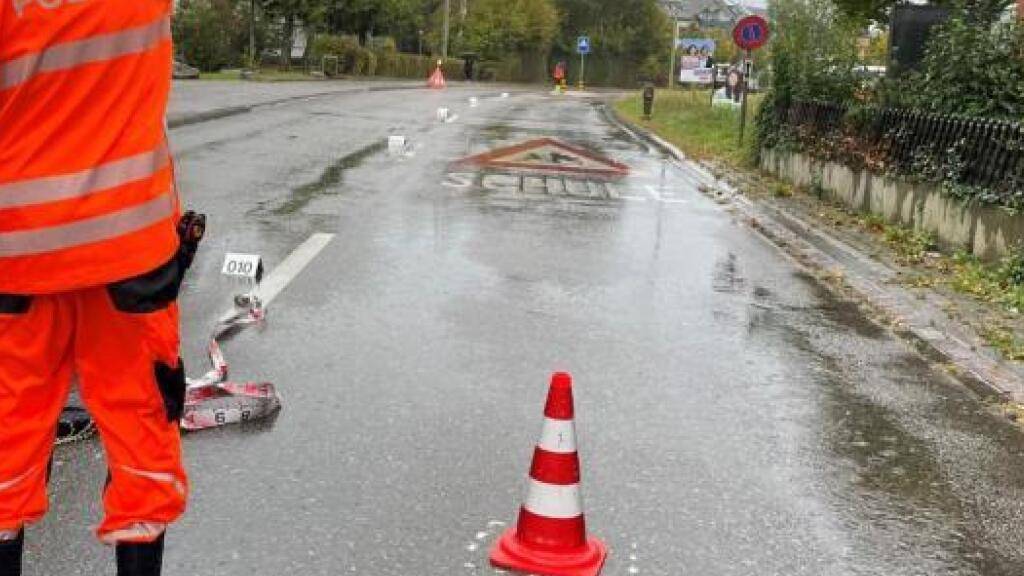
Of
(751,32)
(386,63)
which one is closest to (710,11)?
(386,63)

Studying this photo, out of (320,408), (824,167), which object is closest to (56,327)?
(320,408)

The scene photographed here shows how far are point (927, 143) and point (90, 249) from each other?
10.2 m

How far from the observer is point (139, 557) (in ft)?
8.91

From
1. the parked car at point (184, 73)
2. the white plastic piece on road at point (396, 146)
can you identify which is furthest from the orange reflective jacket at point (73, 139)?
the parked car at point (184, 73)

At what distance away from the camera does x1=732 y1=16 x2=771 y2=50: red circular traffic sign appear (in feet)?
71.3

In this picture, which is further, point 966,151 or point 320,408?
point 966,151

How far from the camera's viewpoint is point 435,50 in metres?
81.8

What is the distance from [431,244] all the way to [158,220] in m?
6.98

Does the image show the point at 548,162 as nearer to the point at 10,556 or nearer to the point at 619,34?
the point at 10,556

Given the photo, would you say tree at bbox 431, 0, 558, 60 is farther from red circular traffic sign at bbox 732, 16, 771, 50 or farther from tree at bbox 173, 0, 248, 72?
red circular traffic sign at bbox 732, 16, 771, 50

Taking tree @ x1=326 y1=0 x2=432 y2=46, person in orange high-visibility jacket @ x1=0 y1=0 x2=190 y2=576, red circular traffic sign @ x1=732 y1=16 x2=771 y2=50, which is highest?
tree @ x1=326 y1=0 x2=432 y2=46

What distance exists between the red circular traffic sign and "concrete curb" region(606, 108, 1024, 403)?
8.32 m

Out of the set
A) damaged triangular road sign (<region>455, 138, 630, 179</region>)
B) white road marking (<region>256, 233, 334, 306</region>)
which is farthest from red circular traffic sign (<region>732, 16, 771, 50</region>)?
white road marking (<region>256, 233, 334, 306</region>)

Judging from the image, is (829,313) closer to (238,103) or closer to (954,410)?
(954,410)
